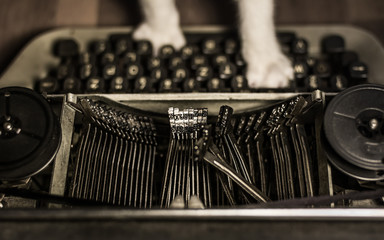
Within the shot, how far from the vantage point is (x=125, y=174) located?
1475 mm

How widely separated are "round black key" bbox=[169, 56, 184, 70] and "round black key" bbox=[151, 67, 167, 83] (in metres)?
0.05

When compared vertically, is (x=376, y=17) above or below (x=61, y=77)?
above

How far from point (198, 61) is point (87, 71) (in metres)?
0.52

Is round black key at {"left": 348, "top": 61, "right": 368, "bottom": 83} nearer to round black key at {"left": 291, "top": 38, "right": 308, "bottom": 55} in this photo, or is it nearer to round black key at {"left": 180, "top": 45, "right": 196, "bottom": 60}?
round black key at {"left": 291, "top": 38, "right": 308, "bottom": 55}

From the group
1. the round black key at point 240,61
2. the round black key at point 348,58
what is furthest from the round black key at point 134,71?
the round black key at point 348,58

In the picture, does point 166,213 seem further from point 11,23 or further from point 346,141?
point 11,23

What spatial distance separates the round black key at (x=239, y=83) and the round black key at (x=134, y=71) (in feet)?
1.40

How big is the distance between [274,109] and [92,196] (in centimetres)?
66

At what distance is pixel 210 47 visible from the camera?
206 centimetres

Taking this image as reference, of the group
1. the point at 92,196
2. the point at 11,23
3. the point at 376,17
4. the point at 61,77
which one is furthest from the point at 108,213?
the point at 376,17

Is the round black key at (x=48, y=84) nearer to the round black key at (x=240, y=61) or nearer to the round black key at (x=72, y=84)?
the round black key at (x=72, y=84)

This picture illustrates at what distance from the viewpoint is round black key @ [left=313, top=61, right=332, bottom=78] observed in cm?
198

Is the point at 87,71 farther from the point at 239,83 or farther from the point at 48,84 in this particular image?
the point at 239,83

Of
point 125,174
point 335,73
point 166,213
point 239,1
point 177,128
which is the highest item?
point 239,1
